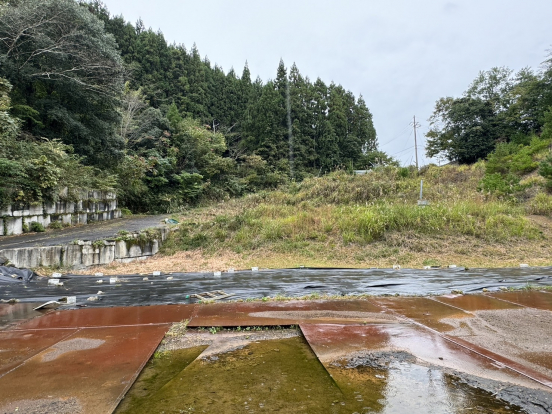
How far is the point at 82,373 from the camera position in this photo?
1.98 meters

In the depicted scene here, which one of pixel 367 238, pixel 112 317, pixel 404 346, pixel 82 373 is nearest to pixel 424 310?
pixel 404 346

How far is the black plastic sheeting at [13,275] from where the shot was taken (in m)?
4.65

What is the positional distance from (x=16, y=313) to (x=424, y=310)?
4.43m

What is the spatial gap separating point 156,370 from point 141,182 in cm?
1449

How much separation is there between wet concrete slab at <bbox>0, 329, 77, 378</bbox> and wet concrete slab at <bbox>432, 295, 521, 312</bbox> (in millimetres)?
4009

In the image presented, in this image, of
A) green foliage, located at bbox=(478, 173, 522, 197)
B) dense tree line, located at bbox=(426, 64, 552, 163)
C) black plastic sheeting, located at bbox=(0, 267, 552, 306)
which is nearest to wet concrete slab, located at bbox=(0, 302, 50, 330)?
black plastic sheeting, located at bbox=(0, 267, 552, 306)

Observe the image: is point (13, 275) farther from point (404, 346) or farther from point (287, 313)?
point (404, 346)

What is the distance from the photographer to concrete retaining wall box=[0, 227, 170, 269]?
18.7ft

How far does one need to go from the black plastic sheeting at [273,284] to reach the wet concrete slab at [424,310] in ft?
1.40

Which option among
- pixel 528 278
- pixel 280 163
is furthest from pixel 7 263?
pixel 280 163

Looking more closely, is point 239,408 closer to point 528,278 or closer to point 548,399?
point 548,399

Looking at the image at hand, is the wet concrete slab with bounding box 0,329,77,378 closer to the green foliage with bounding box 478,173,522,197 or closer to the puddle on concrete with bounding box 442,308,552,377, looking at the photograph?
the puddle on concrete with bounding box 442,308,552,377

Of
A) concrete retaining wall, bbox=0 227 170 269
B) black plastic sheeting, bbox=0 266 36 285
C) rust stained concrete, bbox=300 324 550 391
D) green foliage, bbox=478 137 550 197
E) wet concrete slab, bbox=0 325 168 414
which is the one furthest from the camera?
green foliage, bbox=478 137 550 197

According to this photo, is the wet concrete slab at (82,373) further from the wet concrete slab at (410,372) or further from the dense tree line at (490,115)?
the dense tree line at (490,115)
